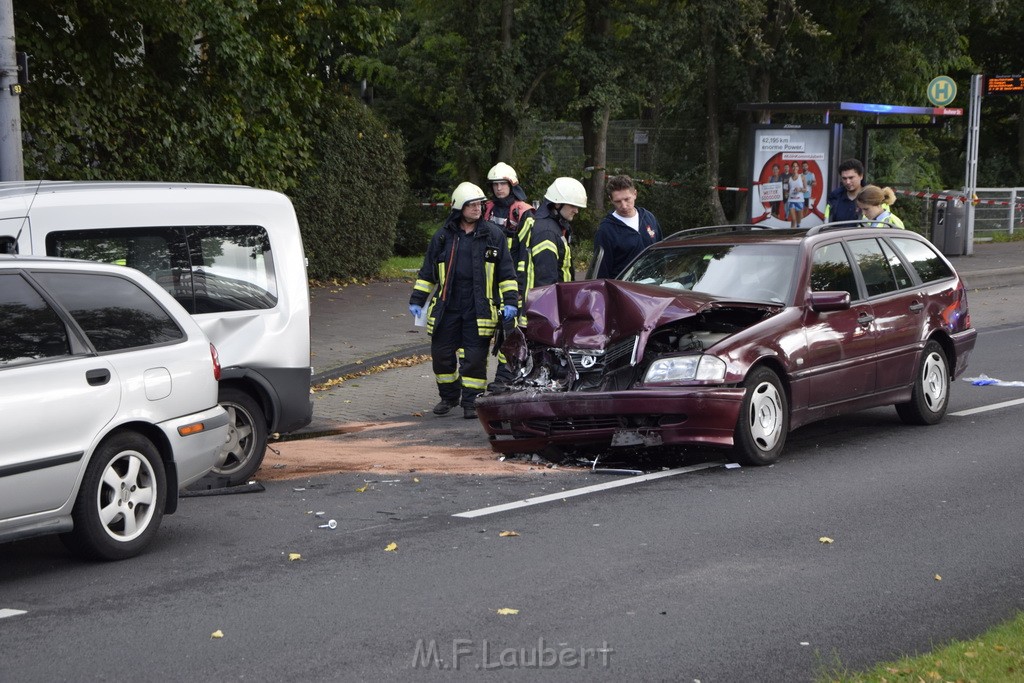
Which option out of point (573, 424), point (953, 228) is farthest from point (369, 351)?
point (953, 228)

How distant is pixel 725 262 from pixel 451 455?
2367 millimetres

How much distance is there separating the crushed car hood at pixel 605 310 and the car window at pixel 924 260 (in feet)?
6.61

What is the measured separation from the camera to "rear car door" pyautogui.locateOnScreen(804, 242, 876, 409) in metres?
9.03

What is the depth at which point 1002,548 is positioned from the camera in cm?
661

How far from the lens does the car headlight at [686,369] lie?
831 cm

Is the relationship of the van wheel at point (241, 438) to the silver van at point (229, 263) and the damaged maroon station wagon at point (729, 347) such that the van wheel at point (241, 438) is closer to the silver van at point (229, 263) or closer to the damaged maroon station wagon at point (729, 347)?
the silver van at point (229, 263)

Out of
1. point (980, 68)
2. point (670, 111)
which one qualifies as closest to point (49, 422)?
point (670, 111)

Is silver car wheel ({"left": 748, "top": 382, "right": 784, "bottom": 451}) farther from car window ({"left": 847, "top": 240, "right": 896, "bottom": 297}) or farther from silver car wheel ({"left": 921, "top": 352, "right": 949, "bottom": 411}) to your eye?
silver car wheel ({"left": 921, "top": 352, "right": 949, "bottom": 411})

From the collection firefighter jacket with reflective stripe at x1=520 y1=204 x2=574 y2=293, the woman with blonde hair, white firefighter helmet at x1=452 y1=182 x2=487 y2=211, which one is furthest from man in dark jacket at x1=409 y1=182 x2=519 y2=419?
the woman with blonde hair

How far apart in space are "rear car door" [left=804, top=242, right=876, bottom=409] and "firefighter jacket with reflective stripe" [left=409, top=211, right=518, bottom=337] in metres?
2.52

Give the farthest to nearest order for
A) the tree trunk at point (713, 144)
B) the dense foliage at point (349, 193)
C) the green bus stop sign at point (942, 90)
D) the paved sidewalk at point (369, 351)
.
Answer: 1. the tree trunk at point (713, 144)
2. the green bus stop sign at point (942, 90)
3. the dense foliage at point (349, 193)
4. the paved sidewalk at point (369, 351)

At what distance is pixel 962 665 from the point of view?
184 inches

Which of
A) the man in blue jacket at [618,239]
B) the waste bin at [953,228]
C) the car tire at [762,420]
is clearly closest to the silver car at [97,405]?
the car tire at [762,420]

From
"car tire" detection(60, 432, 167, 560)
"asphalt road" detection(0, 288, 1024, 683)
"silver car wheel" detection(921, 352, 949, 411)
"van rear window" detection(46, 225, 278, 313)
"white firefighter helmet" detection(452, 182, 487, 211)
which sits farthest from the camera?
"white firefighter helmet" detection(452, 182, 487, 211)
